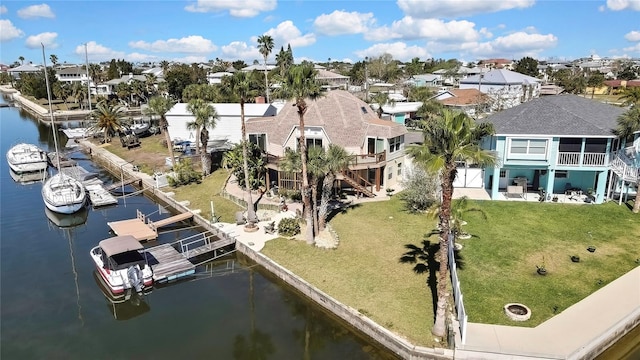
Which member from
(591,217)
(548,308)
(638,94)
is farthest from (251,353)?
(638,94)

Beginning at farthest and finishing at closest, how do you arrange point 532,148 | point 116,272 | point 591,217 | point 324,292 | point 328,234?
point 532,148 < point 591,217 < point 328,234 < point 116,272 < point 324,292

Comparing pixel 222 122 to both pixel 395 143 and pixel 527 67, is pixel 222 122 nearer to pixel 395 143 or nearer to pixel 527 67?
pixel 395 143

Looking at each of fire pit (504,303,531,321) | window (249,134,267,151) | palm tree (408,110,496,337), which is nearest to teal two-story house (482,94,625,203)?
fire pit (504,303,531,321)

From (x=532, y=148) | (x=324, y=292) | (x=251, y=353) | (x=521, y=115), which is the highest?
(x=521, y=115)

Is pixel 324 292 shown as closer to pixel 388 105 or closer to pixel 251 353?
pixel 251 353

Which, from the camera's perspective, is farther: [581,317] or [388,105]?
[388,105]

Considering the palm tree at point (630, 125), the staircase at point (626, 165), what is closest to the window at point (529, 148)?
the palm tree at point (630, 125)
